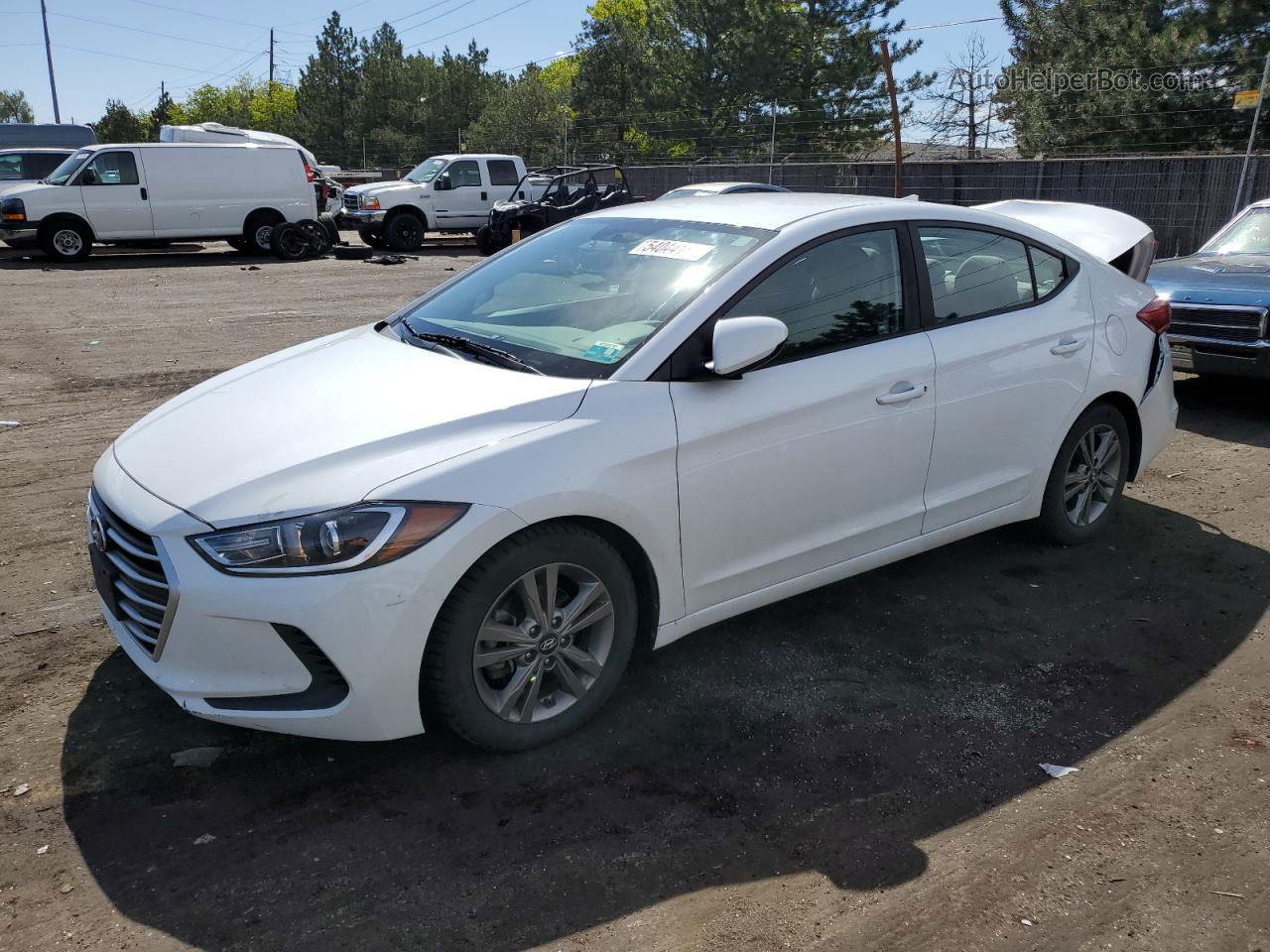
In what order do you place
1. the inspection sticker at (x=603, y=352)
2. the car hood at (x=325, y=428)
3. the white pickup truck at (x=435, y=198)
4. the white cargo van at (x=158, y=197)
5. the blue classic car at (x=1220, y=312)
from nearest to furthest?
1. the car hood at (x=325, y=428)
2. the inspection sticker at (x=603, y=352)
3. the blue classic car at (x=1220, y=312)
4. the white cargo van at (x=158, y=197)
5. the white pickup truck at (x=435, y=198)

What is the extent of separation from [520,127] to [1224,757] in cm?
5577

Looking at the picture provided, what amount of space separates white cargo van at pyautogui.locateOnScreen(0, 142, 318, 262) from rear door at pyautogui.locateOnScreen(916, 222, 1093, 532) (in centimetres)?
1778

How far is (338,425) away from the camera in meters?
3.19

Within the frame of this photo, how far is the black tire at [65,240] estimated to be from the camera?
60.4ft

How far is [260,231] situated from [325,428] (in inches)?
731

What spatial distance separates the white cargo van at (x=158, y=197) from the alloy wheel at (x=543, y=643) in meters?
18.3

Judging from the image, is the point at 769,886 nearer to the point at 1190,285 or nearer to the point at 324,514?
the point at 324,514

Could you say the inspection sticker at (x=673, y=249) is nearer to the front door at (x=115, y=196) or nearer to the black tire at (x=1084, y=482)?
the black tire at (x=1084, y=482)

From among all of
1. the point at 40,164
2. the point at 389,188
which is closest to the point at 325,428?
the point at 389,188

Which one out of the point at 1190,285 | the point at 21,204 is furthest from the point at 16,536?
the point at 21,204

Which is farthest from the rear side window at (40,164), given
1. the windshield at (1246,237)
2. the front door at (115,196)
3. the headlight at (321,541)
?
the headlight at (321,541)

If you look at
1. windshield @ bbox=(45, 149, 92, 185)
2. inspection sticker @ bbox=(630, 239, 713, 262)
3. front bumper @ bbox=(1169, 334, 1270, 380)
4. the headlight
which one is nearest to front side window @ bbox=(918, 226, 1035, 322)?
inspection sticker @ bbox=(630, 239, 713, 262)

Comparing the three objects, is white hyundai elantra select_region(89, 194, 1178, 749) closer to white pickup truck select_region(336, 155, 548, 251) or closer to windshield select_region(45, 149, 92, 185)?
windshield select_region(45, 149, 92, 185)

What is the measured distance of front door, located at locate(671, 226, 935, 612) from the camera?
135 inches
